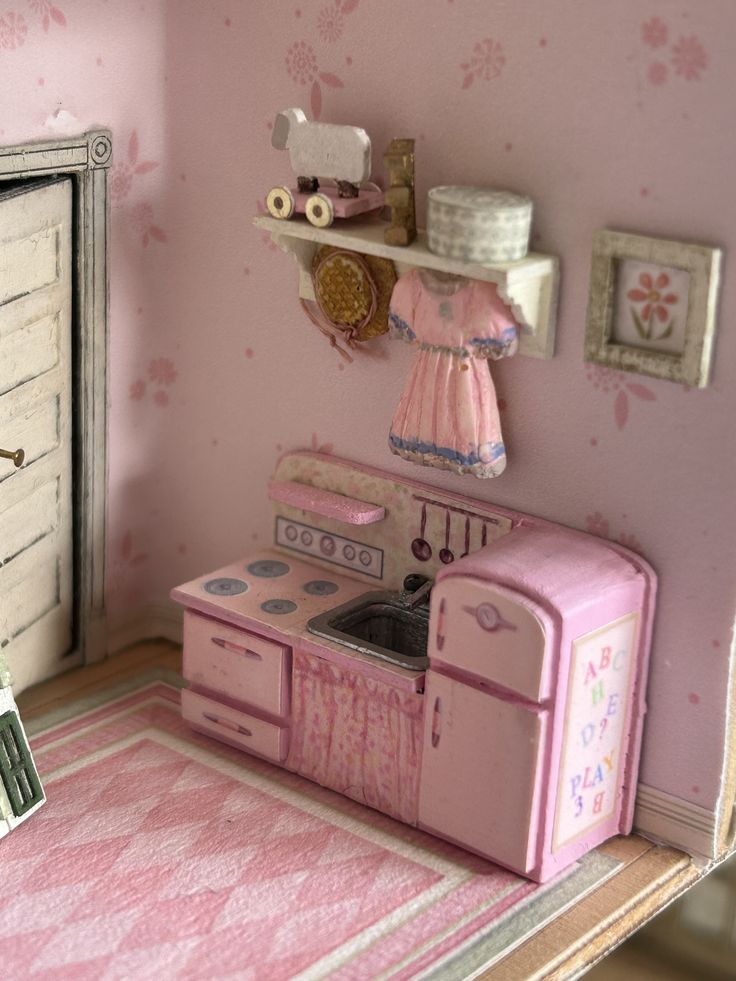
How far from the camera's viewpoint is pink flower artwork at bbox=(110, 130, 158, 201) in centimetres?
378

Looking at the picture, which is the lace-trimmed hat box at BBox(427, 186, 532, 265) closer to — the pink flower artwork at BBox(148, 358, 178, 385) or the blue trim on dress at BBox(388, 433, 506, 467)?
the blue trim on dress at BBox(388, 433, 506, 467)

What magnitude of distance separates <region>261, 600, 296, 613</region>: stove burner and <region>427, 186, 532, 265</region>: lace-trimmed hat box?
40.1 inches

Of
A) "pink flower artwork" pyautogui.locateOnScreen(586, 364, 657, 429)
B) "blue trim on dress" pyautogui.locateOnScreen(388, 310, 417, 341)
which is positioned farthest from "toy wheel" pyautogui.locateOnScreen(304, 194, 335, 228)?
"pink flower artwork" pyautogui.locateOnScreen(586, 364, 657, 429)

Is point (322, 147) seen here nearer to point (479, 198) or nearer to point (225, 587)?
point (479, 198)

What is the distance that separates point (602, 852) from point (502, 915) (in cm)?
38

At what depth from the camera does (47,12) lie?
342cm

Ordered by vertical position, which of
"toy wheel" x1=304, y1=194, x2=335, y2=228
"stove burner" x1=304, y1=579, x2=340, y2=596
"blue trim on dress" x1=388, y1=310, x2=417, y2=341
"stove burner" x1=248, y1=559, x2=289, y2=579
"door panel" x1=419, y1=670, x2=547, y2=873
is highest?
"toy wheel" x1=304, y1=194, x2=335, y2=228

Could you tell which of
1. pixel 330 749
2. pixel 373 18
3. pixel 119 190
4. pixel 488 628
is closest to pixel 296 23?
pixel 373 18

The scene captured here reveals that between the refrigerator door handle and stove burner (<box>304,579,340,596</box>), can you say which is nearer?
the refrigerator door handle

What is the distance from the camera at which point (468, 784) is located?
3.21 m

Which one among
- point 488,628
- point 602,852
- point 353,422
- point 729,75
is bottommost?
point 602,852

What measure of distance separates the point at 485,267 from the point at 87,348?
1302 millimetres

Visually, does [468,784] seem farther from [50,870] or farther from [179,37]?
[179,37]

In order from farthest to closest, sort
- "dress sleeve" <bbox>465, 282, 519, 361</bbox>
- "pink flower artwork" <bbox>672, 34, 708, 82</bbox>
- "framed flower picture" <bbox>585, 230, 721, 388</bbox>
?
"dress sleeve" <bbox>465, 282, 519, 361</bbox> < "framed flower picture" <bbox>585, 230, 721, 388</bbox> < "pink flower artwork" <bbox>672, 34, 708, 82</bbox>
